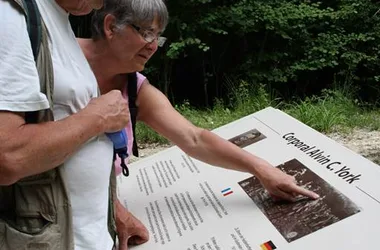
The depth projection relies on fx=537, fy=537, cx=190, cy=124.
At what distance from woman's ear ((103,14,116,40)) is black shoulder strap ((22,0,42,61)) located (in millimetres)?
662

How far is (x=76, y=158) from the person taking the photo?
1232mm

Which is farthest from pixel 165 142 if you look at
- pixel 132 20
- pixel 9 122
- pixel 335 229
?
pixel 9 122

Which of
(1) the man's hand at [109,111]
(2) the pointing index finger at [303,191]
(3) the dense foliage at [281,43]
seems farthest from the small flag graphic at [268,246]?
(3) the dense foliage at [281,43]

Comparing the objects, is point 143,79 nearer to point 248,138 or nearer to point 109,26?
Answer: point 109,26

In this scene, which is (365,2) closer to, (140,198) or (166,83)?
(166,83)

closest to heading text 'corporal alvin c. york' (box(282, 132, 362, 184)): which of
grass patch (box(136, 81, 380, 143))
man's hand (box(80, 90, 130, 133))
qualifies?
man's hand (box(80, 90, 130, 133))

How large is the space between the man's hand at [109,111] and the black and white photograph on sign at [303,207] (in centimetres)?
59

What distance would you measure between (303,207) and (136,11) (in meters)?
0.80

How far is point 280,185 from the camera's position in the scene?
1.77m

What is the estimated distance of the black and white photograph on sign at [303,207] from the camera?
1520 millimetres

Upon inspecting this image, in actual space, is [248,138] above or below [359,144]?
above

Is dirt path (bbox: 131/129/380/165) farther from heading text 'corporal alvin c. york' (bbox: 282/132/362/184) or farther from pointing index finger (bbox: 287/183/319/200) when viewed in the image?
pointing index finger (bbox: 287/183/319/200)

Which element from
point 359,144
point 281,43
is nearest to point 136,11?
point 359,144

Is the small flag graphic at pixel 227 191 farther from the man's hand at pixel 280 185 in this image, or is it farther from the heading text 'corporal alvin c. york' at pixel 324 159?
the heading text 'corporal alvin c. york' at pixel 324 159
